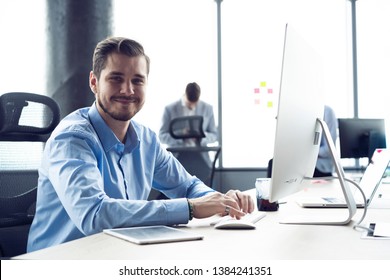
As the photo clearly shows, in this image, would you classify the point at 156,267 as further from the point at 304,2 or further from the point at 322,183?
the point at 304,2

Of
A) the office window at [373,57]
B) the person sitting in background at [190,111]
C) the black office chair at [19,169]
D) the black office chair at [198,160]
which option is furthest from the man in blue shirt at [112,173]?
the office window at [373,57]

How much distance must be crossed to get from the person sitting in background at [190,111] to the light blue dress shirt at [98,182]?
258 centimetres

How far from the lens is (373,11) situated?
558 cm

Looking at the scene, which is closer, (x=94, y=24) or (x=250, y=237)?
(x=250, y=237)

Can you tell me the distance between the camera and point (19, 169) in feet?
5.75

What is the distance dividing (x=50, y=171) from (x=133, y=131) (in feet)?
1.15

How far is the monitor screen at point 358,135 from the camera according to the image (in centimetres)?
300

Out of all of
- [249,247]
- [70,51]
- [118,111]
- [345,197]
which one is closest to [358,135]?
[345,197]

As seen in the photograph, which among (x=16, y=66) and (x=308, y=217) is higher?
(x=16, y=66)

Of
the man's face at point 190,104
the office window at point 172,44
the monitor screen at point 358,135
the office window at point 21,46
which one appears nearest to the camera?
the monitor screen at point 358,135

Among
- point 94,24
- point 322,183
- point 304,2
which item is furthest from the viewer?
point 304,2

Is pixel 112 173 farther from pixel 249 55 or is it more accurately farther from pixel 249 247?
pixel 249 55

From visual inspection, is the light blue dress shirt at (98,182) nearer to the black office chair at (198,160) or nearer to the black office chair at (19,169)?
the black office chair at (19,169)

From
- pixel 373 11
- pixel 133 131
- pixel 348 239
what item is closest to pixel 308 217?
pixel 348 239
